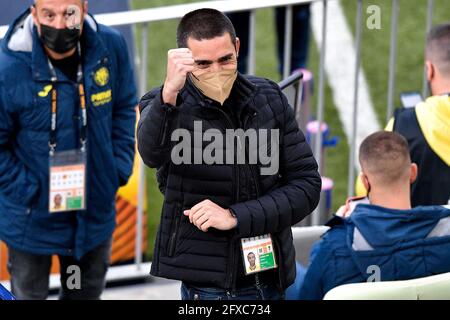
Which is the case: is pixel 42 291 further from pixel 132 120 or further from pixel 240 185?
pixel 240 185

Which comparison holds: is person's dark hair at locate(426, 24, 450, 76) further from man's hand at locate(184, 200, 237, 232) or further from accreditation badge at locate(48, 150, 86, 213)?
man's hand at locate(184, 200, 237, 232)

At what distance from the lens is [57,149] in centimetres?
553

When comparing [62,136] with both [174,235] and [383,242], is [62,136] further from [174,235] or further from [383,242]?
[383,242]

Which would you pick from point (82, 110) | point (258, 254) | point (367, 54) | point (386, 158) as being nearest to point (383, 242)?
point (386, 158)

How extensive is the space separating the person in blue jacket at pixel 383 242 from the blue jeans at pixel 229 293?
1.21ft

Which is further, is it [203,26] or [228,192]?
[228,192]

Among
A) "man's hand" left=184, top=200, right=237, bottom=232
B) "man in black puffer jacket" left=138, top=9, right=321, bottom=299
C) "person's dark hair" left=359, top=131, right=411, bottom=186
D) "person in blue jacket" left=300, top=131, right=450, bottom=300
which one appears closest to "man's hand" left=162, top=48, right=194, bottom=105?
"man in black puffer jacket" left=138, top=9, right=321, bottom=299

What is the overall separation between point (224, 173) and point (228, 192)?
7 centimetres

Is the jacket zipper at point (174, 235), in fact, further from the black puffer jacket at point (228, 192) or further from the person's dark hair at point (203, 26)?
the person's dark hair at point (203, 26)

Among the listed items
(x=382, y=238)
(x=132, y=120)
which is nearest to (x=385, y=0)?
(x=132, y=120)

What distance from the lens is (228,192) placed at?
14.6 feet

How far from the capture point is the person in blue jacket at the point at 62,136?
5406 millimetres

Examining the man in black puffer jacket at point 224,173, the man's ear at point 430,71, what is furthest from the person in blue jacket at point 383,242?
the man's ear at point 430,71

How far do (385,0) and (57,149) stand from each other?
16.3 ft
